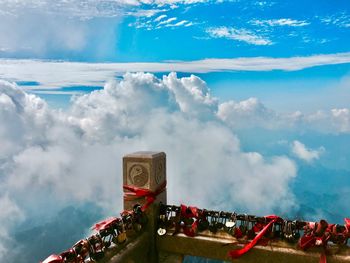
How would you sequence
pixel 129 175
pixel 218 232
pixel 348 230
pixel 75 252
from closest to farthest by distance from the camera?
pixel 75 252
pixel 348 230
pixel 218 232
pixel 129 175

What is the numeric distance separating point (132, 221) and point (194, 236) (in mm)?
1200

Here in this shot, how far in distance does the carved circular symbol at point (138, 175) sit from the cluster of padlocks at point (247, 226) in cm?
72

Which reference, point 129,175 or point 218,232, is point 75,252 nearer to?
point 129,175

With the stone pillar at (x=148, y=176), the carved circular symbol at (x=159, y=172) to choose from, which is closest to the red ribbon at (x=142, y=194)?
the stone pillar at (x=148, y=176)

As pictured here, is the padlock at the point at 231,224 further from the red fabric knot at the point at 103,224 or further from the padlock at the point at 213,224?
the red fabric knot at the point at 103,224

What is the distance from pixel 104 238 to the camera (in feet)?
18.8

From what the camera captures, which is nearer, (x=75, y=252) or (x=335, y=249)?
(x=75, y=252)

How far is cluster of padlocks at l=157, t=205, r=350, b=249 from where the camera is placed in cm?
589

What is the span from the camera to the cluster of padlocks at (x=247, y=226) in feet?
19.3

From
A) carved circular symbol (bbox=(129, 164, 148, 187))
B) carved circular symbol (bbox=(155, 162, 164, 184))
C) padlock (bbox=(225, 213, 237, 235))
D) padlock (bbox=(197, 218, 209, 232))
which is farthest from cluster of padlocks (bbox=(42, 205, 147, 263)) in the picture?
padlock (bbox=(225, 213, 237, 235))

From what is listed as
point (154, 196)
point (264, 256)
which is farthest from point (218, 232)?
point (154, 196)

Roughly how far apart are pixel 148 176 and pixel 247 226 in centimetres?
208

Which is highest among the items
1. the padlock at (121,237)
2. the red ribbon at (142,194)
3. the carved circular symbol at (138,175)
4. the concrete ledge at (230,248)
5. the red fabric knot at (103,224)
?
the carved circular symbol at (138,175)

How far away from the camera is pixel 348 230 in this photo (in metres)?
5.78
